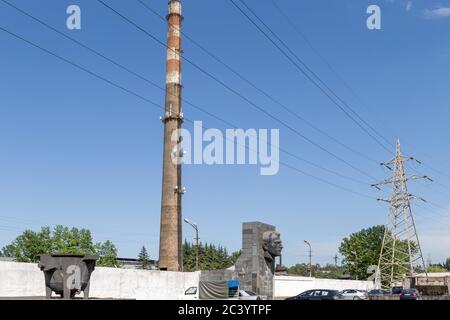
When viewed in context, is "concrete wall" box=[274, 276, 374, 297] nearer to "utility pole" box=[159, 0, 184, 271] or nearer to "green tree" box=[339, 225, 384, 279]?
"utility pole" box=[159, 0, 184, 271]

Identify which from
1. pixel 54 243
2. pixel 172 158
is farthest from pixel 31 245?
pixel 172 158

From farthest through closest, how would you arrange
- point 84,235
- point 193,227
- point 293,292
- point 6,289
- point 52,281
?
point 84,235 → point 193,227 → point 293,292 → point 6,289 → point 52,281

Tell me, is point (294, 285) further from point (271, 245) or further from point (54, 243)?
point (54, 243)

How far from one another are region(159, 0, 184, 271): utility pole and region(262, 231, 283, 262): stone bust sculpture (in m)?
18.5

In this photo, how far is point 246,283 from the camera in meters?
38.1

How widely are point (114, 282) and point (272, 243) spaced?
39.8 ft

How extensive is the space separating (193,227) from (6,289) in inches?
1203

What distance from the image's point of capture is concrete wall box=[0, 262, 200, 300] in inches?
1244

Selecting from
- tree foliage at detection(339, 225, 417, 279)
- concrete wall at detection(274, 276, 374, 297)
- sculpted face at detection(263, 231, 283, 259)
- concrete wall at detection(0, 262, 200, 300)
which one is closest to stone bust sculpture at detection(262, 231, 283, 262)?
sculpted face at detection(263, 231, 283, 259)

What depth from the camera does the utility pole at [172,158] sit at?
5619 cm

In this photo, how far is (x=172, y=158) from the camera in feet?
192

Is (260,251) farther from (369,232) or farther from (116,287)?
(369,232)

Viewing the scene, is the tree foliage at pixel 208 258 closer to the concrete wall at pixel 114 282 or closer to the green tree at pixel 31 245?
the green tree at pixel 31 245
